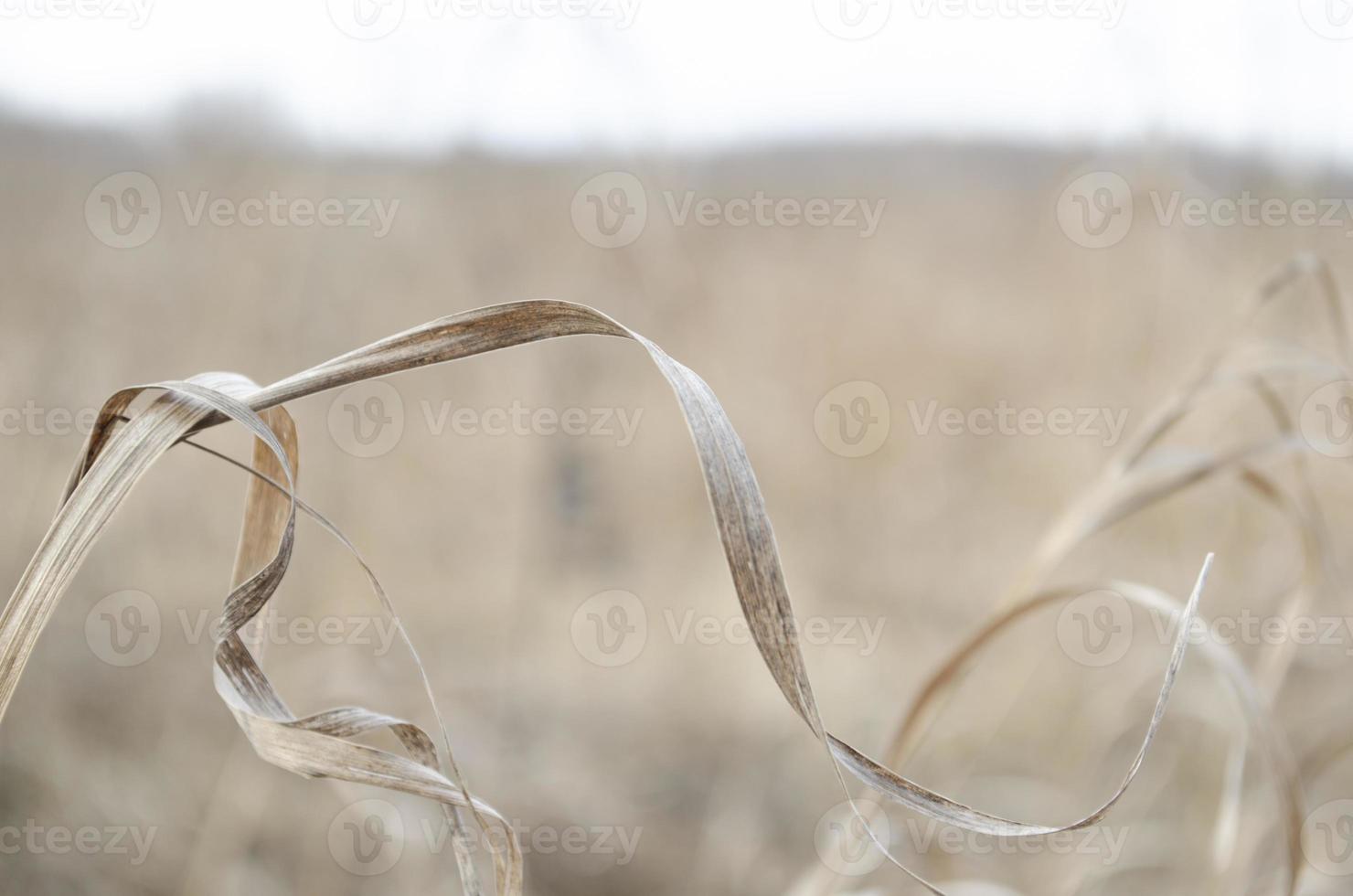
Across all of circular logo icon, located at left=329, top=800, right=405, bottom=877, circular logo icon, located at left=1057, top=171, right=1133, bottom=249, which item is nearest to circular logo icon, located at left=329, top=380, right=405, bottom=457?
circular logo icon, located at left=329, top=800, right=405, bottom=877

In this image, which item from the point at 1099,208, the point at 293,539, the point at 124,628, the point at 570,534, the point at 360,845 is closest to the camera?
the point at 293,539

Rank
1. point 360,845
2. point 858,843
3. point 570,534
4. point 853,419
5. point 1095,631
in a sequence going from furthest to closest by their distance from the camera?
point 853,419 < point 570,534 < point 1095,631 < point 360,845 < point 858,843

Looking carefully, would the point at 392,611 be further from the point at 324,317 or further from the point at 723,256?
the point at 723,256

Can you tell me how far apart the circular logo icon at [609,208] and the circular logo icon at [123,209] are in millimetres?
727

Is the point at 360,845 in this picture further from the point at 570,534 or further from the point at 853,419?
the point at 853,419

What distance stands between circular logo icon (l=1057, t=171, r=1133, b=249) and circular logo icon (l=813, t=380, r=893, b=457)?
2.54 ft

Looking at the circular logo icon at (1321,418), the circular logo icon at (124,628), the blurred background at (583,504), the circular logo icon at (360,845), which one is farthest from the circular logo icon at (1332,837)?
the circular logo icon at (124,628)

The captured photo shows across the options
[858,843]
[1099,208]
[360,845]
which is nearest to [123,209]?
[360,845]

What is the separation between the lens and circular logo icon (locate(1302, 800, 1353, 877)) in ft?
2.97

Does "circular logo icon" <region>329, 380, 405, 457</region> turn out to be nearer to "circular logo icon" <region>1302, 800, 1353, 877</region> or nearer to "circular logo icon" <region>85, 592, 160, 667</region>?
"circular logo icon" <region>85, 592, 160, 667</region>

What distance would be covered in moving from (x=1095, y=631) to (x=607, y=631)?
996 millimetres

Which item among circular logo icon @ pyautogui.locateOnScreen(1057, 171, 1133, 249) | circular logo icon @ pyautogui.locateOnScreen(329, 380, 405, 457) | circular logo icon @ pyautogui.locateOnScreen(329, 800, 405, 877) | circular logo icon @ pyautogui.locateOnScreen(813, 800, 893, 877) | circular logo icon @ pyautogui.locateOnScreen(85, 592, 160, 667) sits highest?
circular logo icon @ pyautogui.locateOnScreen(1057, 171, 1133, 249)

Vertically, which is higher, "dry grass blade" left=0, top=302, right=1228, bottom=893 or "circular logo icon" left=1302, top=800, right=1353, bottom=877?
"dry grass blade" left=0, top=302, right=1228, bottom=893

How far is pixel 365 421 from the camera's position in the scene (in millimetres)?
1816
